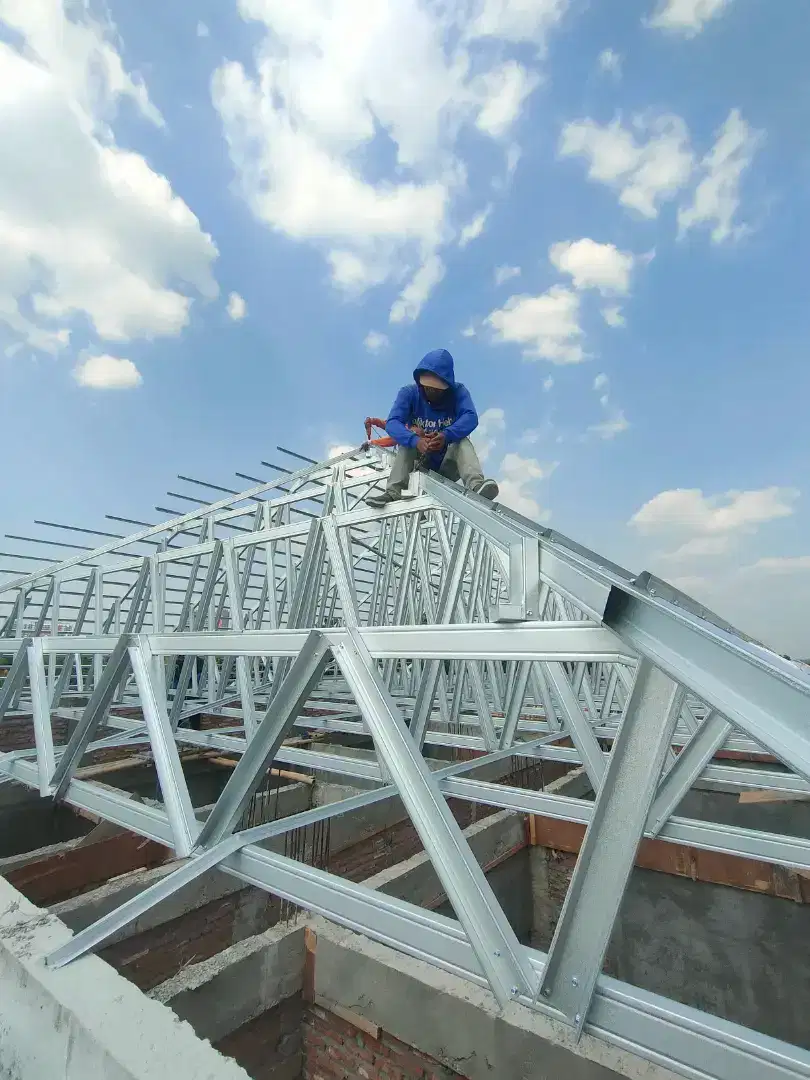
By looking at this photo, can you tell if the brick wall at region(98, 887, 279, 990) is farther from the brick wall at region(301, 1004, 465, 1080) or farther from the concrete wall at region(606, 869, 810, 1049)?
the concrete wall at region(606, 869, 810, 1049)

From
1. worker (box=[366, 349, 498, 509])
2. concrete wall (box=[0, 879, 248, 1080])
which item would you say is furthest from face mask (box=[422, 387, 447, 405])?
concrete wall (box=[0, 879, 248, 1080])

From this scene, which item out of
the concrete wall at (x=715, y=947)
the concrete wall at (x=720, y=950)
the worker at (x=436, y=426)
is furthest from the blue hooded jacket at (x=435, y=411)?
the concrete wall at (x=720, y=950)

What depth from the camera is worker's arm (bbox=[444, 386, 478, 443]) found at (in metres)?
5.62

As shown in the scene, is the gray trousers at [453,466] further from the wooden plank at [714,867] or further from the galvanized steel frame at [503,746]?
the wooden plank at [714,867]

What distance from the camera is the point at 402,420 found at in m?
5.73

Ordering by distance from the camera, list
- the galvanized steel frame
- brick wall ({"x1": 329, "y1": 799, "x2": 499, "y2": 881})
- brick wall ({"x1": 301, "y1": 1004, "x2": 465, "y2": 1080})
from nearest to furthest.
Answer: the galvanized steel frame < brick wall ({"x1": 301, "y1": 1004, "x2": 465, "y2": 1080}) < brick wall ({"x1": 329, "y1": 799, "x2": 499, "y2": 881})

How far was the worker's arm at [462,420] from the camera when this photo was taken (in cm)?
562

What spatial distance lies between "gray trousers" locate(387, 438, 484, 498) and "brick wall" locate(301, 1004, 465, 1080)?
13.5ft

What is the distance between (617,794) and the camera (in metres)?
2.03

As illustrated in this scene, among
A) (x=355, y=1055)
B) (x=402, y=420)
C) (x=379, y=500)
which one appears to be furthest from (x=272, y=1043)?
(x=402, y=420)

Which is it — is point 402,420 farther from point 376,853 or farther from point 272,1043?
point 376,853

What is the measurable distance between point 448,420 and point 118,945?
5.64 m

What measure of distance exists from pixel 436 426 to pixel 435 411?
0.61 feet

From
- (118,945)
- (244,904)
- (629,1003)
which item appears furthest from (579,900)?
(244,904)
